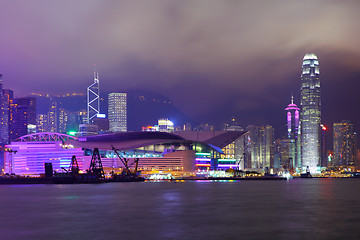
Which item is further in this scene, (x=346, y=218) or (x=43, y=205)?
(x=43, y=205)

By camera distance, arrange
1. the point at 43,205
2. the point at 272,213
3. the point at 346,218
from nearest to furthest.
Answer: the point at 346,218, the point at 272,213, the point at 43,205

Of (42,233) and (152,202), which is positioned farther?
(152,202)

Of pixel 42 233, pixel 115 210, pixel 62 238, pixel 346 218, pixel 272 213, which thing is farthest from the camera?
pixel 115 210

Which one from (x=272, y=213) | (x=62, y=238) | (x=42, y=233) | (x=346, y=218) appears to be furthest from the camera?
(x=272, y=213)

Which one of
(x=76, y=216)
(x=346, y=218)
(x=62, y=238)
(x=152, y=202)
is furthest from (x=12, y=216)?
(x=346, y=218)

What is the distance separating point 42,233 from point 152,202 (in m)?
41.2

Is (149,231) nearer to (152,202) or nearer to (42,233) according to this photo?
(42,233)

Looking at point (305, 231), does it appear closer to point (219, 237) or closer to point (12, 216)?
point (219, 237)

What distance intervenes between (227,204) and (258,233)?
36.1 metres

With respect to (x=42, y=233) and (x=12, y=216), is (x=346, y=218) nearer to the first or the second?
(x=42, y=233)

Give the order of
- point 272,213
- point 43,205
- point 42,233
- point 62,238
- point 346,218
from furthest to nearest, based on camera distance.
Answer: point 43,205 → point 272,213 → point 346,218 → point 42,233 → point 62,238

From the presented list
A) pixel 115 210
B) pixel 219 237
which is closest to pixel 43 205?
pixel 115 210

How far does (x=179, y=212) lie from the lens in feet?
257

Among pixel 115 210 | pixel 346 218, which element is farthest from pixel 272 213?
pixel 115 210
